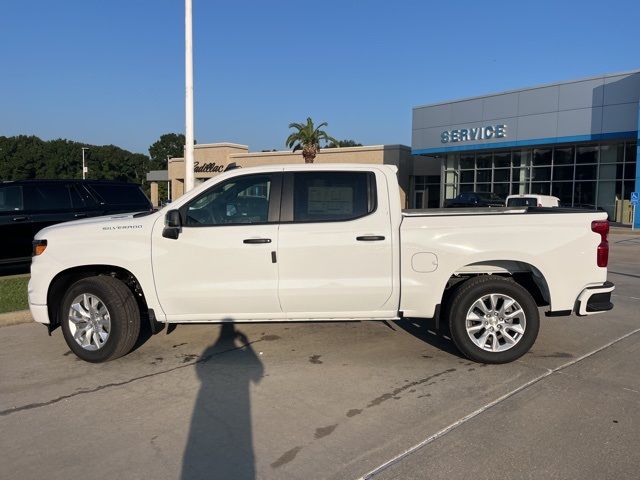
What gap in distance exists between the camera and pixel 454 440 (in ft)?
12.2

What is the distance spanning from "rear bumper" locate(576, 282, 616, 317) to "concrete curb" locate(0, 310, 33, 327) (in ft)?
21.8

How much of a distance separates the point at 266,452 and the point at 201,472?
45cm

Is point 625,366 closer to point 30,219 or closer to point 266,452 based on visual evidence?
point 266,452

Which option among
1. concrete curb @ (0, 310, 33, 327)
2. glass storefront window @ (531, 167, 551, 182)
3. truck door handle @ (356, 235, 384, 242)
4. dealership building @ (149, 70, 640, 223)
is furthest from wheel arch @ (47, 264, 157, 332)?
glass storefront window @ (531, 167, 551, 182)

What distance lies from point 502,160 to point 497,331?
3167 centimetres

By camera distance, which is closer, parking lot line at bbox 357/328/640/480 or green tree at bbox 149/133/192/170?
parking lot line at bbox 357/328/640/480

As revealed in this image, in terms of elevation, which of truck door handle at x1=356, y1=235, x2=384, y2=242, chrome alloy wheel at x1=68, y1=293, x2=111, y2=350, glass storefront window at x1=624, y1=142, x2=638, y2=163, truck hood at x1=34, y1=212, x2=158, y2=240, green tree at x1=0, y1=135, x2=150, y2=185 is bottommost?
chrome alloy wheel at x1=68, y1=293, x2=111, y2=350

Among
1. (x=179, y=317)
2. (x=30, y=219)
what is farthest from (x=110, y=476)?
(x=30, y=219)

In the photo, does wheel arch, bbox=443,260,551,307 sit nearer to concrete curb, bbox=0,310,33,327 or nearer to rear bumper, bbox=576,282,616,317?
rear bumper, bbox=576,282,616,317

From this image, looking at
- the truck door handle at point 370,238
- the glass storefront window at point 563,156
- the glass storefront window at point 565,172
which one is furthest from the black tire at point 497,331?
the glass storefront window at point 563,156

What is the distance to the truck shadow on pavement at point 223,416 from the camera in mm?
3418

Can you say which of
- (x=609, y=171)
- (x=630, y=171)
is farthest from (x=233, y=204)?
(x=609, y=171)

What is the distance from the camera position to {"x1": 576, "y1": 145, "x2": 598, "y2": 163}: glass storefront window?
3056 centimetres

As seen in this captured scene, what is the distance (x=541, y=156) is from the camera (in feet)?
107
